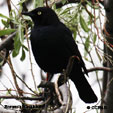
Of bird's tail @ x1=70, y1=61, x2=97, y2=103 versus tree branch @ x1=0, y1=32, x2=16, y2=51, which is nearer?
bird's tail @ x1=70, y1=61, x2=97, y2=103

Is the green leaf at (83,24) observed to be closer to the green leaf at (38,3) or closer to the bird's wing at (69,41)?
the bird's wing at (69,41)

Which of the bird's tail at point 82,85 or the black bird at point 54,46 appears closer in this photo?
the black bird at point 54,46

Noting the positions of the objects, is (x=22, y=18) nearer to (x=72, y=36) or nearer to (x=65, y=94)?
(x=72, y=36)

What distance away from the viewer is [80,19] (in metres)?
4.16

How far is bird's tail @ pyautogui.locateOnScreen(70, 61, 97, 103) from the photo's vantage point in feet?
14.3

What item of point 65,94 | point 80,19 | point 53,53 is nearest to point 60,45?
point 53,53

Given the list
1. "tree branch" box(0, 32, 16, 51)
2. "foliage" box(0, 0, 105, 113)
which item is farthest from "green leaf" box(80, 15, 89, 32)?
"tree branch" box(0, 32, 16, 51)

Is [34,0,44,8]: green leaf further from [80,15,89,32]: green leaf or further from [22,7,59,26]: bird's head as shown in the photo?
[80,15,89,32]: green leaf

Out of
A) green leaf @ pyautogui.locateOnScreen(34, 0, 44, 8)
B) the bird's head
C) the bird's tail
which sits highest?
green leaf @ pyautogui.locateOnScreen(34, 0, 44, 8)

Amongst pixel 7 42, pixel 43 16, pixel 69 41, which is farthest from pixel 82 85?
pixel 7 42

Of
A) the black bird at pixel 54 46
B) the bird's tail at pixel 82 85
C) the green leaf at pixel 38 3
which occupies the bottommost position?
the bird's tail at pixel 82 85

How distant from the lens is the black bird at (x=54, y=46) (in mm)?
4141

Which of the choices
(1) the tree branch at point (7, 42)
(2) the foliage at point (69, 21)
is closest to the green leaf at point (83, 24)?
(2) the foliage at point (69, 21)

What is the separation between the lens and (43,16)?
175 inches
